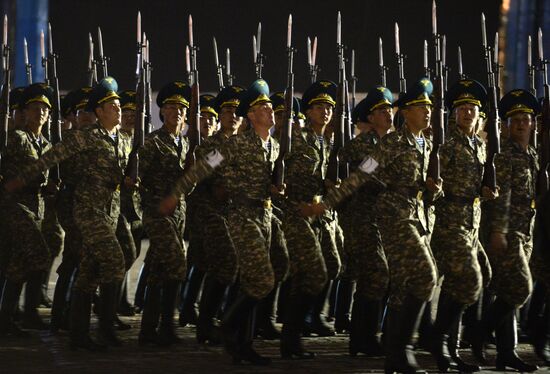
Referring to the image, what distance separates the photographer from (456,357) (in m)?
8.09

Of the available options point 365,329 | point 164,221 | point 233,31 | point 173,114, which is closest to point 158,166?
point 173,114

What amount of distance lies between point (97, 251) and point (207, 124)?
2926 millimetres

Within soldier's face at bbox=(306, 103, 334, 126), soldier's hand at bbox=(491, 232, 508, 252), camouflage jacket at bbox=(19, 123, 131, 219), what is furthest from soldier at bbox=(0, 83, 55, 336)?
soldier's hand at bbox=(491, 232, 508, 252)

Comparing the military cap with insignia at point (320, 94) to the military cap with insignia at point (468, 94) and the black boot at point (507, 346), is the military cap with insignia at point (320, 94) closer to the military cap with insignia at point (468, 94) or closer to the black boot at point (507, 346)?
the military cap with insignia at point (468, 94)

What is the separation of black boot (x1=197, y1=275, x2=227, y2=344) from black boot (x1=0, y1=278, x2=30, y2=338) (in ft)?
4.42

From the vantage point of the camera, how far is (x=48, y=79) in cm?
1197

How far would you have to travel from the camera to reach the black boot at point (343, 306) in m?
10.2

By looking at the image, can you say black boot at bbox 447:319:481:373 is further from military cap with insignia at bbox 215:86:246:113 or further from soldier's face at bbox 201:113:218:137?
soldier's face at bbox 201:113:218:137

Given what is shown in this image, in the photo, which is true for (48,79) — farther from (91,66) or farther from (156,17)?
(156,17)

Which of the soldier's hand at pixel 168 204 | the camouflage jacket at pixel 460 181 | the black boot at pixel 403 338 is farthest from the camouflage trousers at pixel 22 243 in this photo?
the camouflage jacket at pixel 460 181

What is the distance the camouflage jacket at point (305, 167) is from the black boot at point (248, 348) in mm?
1214

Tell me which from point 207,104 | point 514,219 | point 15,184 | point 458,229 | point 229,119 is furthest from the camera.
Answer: point 207,104

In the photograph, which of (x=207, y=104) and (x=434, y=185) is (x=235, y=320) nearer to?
(x=434, y=185)

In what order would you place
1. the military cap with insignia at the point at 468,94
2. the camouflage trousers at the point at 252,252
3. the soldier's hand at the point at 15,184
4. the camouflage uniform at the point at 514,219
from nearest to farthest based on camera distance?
the camouflage uniform at the point at 514,219 → the camouflage trousers at the point at 252,252 → the military cap with insignia at the point at 468,94 → the soldier's hand at the point at 15,184
